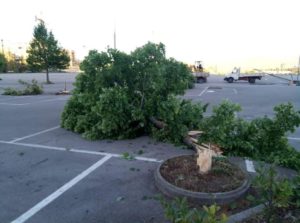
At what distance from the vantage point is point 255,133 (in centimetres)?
629

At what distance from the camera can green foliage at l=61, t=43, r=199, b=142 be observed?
740cm

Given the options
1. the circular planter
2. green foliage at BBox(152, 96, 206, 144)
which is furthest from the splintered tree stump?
green foliage at BBox(152, 96, 206, 144)

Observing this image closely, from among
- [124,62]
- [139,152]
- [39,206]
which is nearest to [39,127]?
[124,62]

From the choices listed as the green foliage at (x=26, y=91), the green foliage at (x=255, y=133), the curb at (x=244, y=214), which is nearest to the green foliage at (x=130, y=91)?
the green foliage at (x=255, y=133)

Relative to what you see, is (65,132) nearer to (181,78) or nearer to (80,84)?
(80,84)

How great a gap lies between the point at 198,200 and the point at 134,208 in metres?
0.94

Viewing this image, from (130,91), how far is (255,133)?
3.59 metres

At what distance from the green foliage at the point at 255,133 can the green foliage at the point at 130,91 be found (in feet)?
4.42

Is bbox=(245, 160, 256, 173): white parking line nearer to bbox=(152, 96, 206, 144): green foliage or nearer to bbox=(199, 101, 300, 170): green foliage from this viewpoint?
bbox=(199, 101, 300, 170): green foliage

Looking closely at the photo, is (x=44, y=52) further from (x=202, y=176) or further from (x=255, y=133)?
(x=202, y=176)

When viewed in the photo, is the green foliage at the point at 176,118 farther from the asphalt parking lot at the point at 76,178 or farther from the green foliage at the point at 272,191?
the green foliage at the point at 272,191

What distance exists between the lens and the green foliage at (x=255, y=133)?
18.9ft

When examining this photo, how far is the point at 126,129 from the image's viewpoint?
7.84 meters

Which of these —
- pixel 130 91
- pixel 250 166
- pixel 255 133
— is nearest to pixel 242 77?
pixel 130 91
